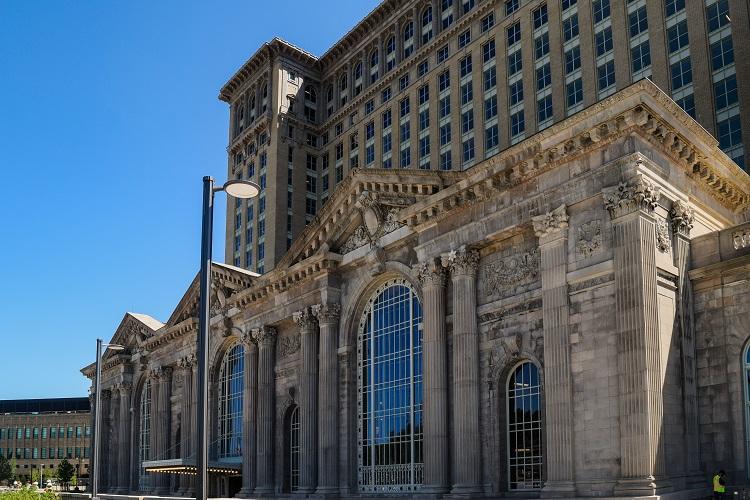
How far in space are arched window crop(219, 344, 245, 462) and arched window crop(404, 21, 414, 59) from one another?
39.2 metres

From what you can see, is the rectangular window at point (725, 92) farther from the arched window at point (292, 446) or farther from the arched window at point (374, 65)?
the arched window at point (374, 65)

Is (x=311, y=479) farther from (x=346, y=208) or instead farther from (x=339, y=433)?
(x=346, y=208)

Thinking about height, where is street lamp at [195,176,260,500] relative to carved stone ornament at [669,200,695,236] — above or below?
below

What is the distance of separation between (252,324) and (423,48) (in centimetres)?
3795

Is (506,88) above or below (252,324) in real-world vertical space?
above

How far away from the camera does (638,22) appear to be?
57.3 meters

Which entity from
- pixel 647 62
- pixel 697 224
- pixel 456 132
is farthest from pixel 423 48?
pixel 697 224

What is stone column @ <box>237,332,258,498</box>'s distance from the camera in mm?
45875

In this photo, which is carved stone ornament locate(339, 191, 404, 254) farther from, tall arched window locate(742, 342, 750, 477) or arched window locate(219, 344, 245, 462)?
tall arched window locate(742, 342, 750, 477)

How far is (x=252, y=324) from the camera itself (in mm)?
48188

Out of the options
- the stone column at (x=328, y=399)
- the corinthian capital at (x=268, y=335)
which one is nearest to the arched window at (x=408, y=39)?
the corinthian capital at (x=268, y=335)

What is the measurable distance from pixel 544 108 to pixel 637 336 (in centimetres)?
3941

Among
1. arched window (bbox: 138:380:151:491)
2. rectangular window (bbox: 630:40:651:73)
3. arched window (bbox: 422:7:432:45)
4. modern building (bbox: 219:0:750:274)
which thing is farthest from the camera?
arched window (bbox: 422:7:432:45)

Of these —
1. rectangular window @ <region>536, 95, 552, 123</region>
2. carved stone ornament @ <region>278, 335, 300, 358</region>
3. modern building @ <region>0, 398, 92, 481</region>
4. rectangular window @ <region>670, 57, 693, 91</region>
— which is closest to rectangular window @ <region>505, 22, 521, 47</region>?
rectangular window @ <region>536, 95, 552, 123</region>
